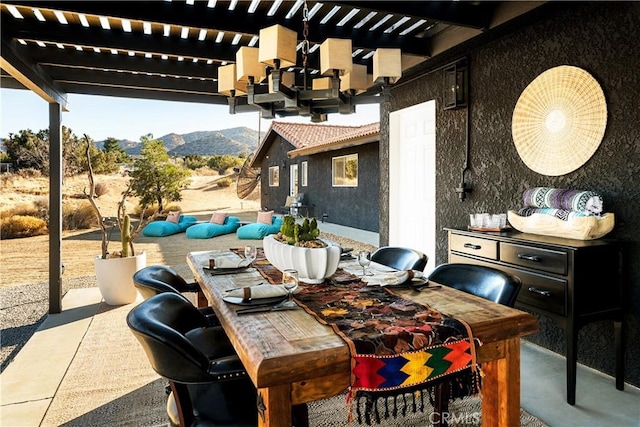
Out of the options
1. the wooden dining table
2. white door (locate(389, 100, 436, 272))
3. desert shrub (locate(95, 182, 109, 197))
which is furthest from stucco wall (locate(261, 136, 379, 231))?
the wooden dining table

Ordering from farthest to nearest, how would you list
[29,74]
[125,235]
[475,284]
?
[125,235] → [29,74] → [475,284]

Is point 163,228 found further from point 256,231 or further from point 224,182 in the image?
point 224,182

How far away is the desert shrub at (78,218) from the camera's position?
455 inches

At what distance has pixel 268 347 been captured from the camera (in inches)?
45.9

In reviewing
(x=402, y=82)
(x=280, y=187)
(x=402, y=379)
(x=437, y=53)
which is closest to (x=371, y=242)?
(x=402, y=82)

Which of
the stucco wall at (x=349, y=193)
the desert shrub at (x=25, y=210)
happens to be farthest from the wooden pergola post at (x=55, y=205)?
the desert shrub at (x=25, y=210)

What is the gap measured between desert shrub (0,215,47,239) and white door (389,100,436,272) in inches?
380

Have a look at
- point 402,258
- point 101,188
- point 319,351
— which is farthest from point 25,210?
point 319,351

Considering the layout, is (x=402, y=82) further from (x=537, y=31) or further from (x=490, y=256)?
(x=490, y=256)

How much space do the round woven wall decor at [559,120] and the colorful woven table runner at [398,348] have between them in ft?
6.13

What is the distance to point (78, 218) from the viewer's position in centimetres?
1167

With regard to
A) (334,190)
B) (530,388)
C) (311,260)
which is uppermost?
(334,190)

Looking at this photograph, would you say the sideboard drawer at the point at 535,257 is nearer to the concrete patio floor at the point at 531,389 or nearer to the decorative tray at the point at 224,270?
the concrete patio floor at the point at 531,389

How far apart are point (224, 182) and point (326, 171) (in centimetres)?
1071
